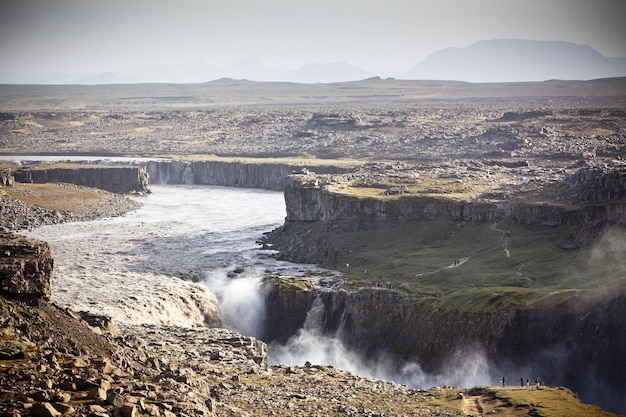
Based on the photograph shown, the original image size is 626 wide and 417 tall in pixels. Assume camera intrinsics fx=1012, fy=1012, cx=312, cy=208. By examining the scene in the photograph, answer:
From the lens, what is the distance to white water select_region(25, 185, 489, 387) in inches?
4072

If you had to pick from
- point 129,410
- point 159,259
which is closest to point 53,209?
point 159,259

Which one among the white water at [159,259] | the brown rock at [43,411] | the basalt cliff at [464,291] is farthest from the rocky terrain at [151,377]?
the basalt cliff at [464,291]

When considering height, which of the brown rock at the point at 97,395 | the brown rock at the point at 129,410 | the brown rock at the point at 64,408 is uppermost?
the brown rock at the point at 64,408

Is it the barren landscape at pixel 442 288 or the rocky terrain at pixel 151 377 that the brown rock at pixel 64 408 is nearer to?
the rocky terrain at pixel 151 377

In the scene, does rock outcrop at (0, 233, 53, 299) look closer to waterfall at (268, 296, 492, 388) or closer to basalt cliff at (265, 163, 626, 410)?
waterfall at (268, 296, 492, 388)

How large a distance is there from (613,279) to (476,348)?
16.4m

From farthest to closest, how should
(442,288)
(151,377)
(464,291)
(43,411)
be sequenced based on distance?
(442,288), (464,291), (151,377), (43,411)

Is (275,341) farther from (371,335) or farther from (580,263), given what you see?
(580,263)

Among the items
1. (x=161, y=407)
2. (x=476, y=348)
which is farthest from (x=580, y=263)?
(x=161, y=407)

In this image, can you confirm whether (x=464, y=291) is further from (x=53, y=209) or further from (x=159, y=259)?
(x=53, y=209)

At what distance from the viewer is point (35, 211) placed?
6545 inches

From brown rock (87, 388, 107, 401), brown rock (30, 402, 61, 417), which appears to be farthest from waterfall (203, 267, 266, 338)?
brown rock (30, 402, 61, 417)

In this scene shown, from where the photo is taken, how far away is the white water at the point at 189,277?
103438 millimetres

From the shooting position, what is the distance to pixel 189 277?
4929 inches
